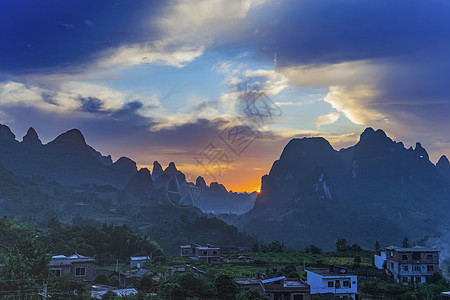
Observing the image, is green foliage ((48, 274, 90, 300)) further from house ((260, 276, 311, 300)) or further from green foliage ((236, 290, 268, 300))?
house ((260, 276, 311, 300))

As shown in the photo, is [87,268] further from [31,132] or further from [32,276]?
[31,132]

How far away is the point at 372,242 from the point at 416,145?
8418 cm

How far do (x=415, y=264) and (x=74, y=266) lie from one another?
116ft

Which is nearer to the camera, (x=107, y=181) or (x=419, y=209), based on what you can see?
(x=419, y=209)

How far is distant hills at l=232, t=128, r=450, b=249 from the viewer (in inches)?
5064

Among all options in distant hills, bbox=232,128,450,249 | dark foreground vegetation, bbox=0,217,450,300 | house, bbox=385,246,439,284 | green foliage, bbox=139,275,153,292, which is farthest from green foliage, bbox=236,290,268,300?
distant hills, bbox=232,128,450,249

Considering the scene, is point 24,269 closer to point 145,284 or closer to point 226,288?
point 145,284

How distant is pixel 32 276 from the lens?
26.1 metres

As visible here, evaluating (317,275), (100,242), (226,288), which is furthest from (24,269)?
(100,242)

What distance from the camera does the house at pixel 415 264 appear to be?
43812 millimetres

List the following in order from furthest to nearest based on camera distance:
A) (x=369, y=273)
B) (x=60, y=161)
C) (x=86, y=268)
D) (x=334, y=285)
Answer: (x=60, y=161) < (x=369, y=273) < (x=86, y=268) < (x=334, y=285)

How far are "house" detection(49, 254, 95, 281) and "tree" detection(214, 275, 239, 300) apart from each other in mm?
14571

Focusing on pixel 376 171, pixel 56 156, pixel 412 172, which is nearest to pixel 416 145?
pixel 412 172

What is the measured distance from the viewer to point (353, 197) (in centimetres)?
16612
